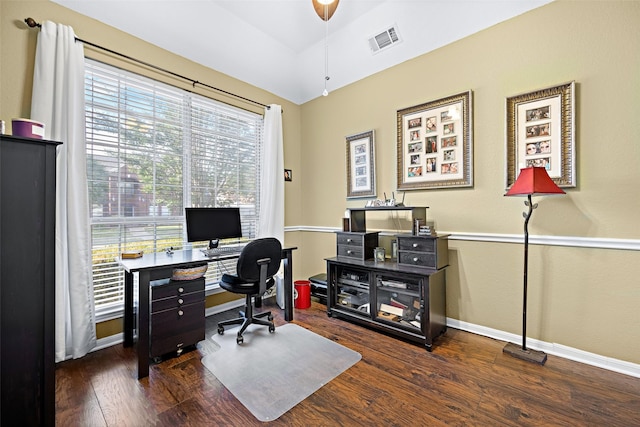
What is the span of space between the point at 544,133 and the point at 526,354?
71.6 inches

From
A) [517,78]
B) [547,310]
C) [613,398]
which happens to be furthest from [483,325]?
[517,78]

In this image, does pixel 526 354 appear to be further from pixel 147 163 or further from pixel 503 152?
pixel 147 163

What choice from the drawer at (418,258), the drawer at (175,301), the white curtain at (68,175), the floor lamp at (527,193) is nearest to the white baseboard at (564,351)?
the floor lamp at (527,193)

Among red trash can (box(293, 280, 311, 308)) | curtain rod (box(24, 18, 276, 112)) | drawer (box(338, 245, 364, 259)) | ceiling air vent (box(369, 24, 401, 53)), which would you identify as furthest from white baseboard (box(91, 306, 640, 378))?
ceiling air vent (box(369, 24, 401, 53))

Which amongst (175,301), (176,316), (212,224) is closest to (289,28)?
(212,224)

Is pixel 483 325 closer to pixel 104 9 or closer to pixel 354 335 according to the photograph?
pixel 354 335

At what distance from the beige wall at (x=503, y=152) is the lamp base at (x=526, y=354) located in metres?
0.18

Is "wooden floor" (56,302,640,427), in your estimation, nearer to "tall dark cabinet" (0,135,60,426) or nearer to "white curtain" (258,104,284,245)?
"tall dark cabinet" (0,135,60,426)

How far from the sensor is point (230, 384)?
6.25 feet

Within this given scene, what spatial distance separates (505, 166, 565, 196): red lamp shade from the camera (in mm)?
1971

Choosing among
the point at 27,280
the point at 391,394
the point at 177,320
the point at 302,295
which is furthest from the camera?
the point at 302,295

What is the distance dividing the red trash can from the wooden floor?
121cm

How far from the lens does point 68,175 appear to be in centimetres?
213

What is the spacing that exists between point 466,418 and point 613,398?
1.03 metres
